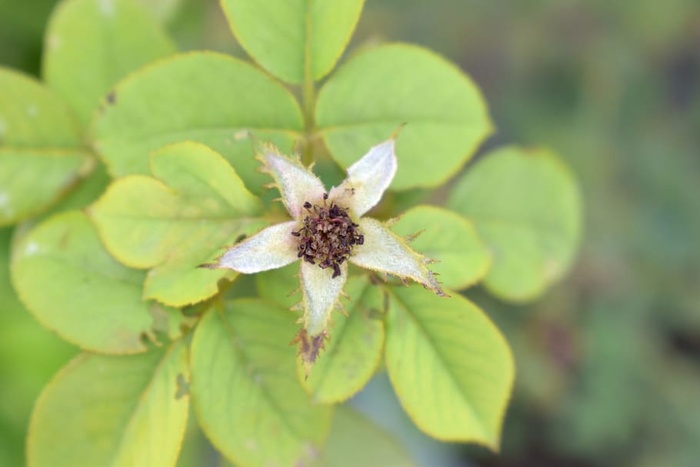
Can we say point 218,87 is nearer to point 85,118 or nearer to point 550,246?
point 85,118

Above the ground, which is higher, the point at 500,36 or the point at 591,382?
the point at 500,36

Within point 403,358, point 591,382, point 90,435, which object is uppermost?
point 403,358

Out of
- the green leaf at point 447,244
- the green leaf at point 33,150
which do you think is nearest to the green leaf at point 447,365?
the green leaf at point 447,244

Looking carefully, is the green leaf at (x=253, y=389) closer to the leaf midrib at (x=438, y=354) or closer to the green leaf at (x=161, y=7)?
the leaf midrib at (x=438, y=354)

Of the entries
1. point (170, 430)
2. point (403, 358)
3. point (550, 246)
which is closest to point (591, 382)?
point (550, 246)

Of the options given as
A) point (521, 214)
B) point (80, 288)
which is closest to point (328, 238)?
point (80, 288)

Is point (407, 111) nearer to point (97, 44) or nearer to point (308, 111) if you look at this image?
point (308, 111)
